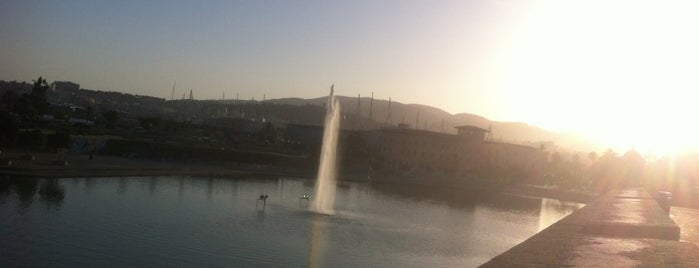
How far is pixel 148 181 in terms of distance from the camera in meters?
37.8

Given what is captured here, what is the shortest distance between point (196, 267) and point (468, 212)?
2384 cm

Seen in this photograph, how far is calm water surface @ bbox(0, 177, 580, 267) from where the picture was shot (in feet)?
52.8

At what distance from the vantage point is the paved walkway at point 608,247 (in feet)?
44.6

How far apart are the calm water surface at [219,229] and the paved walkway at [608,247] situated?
8.73 feet

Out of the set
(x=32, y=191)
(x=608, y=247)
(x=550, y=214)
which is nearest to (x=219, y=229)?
(x=32, y=191)

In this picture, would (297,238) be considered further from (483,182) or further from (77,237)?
(483,182)

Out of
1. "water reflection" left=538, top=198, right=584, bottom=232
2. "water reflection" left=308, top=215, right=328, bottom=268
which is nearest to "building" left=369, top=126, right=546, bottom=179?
"water reflection" left=538, top=198, right=584, bottom=232

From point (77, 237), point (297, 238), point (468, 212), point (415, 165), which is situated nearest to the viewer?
point (77, 237)

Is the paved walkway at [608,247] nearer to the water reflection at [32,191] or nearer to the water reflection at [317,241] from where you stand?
the water reflection at [317,241]

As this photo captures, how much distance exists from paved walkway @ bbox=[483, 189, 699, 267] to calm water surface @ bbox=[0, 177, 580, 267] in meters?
2.66

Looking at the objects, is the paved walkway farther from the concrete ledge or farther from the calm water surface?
the calm water surface

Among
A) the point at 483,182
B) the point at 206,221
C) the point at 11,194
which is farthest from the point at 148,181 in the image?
the point at 483,182

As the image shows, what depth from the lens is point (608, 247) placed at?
15852 mm

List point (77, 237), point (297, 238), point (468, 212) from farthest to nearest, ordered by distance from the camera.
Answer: point (468, 212)
point (297, 238)
point (77, 237)
